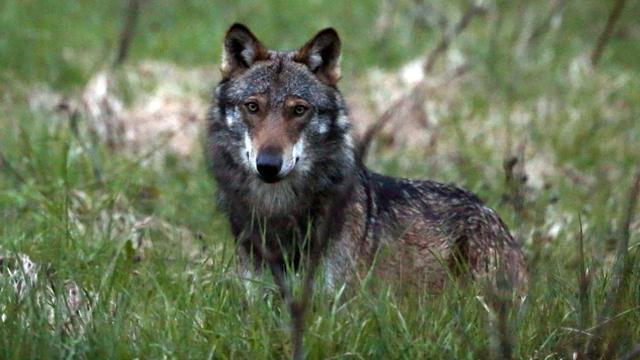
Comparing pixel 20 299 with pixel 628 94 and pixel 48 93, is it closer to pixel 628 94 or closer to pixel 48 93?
pixel 48 93

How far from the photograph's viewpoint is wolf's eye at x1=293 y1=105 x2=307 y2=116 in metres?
6.11

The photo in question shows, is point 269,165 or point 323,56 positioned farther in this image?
point 323,56

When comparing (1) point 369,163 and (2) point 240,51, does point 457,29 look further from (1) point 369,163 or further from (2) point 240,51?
(2) point 240,51

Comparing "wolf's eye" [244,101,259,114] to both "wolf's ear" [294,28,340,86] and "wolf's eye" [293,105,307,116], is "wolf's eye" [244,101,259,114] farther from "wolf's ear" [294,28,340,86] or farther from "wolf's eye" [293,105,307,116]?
"wolf's ear" [294,28,340,86]

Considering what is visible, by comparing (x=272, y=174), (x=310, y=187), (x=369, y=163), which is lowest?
(x=369, y=163)

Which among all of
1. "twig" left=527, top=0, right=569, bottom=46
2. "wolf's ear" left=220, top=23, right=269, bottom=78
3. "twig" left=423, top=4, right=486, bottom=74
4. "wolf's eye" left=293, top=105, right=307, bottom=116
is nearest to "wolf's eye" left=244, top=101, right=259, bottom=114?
"wolf's eye" left=293, top=105, right=307, bottom=116

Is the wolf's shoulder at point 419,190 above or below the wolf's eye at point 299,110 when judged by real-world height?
below

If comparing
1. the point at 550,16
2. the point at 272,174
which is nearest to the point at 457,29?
the point at 550,16

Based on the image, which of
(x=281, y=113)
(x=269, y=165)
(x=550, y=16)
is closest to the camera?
(x=269, y=165)

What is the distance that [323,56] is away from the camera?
6438mm

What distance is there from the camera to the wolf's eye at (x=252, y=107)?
20.1 ft

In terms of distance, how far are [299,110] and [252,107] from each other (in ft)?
0.74

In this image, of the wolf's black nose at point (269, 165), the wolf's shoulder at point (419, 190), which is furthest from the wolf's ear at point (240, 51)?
the wolf's shoulder at point (419, 190)

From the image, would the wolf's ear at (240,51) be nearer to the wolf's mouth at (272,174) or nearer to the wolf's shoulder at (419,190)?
the wolf's mouth at (272,174)
